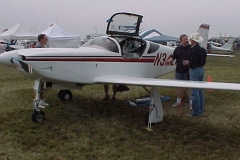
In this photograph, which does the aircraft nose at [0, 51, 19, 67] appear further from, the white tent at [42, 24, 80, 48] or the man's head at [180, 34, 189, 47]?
the white tent at [42, 24, 80, 48]

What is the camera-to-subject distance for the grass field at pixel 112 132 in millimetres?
3840

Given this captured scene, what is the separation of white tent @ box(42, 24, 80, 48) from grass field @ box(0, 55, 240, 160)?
1244 cm

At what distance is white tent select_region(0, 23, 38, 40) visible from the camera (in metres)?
21.7

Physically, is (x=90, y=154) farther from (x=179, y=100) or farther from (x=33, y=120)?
(x=179, y=100)

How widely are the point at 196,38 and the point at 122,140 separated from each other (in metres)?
2.53

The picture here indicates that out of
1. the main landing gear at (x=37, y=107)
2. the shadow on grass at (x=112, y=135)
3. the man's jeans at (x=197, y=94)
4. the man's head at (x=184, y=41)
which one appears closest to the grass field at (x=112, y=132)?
the shadow on grass at (x=112, y=135)

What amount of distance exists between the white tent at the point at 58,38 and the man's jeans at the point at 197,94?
14441 millimetres

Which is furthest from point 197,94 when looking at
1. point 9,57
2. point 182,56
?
point 9,57

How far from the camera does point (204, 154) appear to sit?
3846 millimetres

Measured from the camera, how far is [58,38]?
19.5 metres

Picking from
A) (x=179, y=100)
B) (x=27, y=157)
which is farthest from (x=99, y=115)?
(x=27, y=157)

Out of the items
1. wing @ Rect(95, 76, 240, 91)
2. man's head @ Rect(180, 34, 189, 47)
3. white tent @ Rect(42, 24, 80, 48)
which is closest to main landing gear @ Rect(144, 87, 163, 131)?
wing @ Rect(95, 76, 240, 91)

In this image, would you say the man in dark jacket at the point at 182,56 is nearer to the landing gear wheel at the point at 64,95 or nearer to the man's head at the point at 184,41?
the man's head at the point at 184,41

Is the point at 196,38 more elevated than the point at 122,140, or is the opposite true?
the point at 196,38
